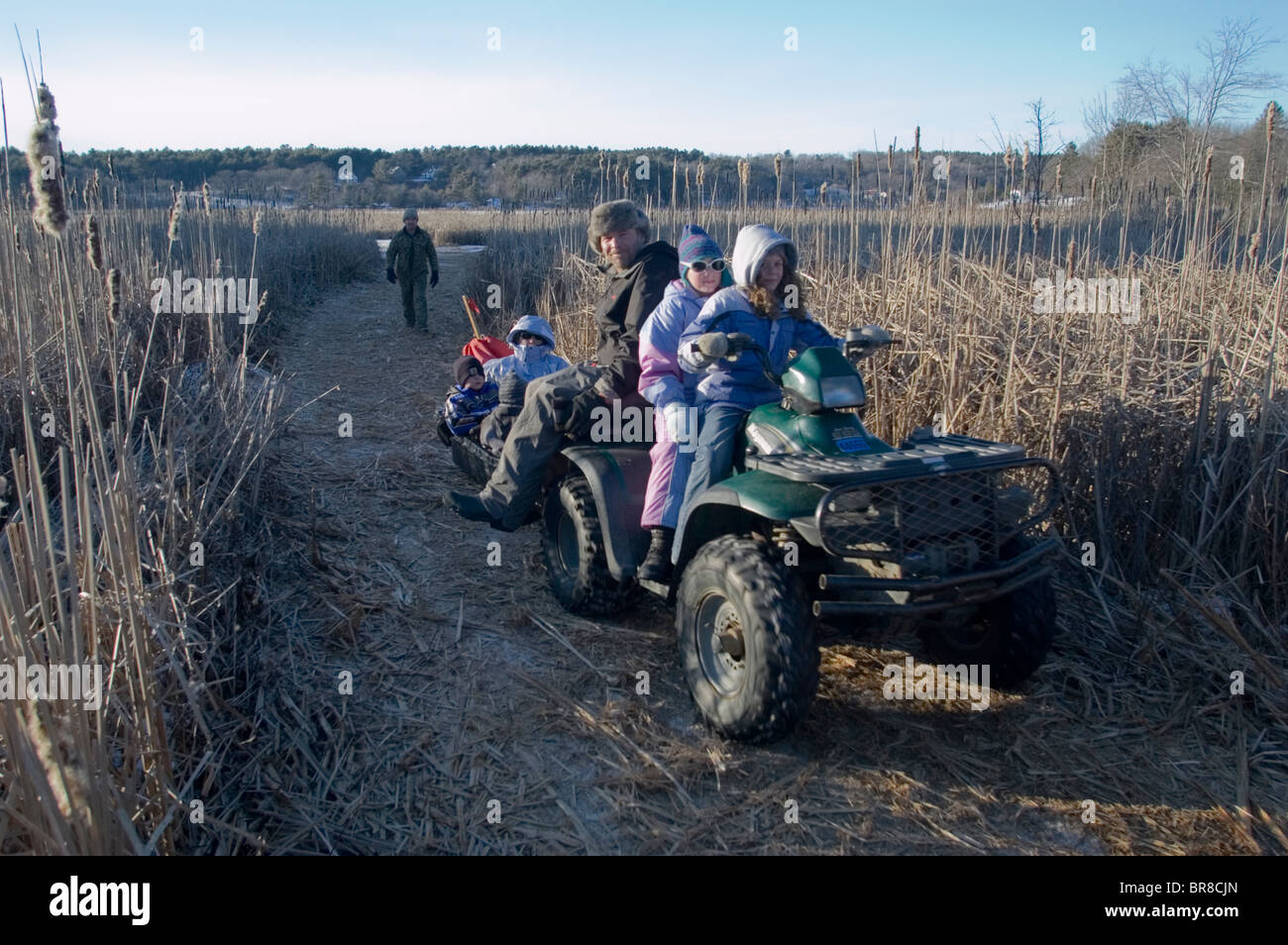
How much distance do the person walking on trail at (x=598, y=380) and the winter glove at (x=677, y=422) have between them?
0.75 metres

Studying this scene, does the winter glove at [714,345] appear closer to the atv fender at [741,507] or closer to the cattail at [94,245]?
the atv fender at [741,507]

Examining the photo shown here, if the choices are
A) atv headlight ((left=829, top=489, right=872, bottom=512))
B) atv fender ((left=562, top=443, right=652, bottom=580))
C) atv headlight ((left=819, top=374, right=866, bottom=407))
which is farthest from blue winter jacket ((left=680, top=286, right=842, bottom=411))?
atv headlight ((left=829, top=489, right=872, bottom=512))

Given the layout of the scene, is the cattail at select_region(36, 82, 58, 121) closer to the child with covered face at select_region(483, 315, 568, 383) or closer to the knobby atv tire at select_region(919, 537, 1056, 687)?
the child with covered face at select_region(483, 315, 568, 383)

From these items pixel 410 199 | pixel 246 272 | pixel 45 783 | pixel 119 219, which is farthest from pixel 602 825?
pixel 410 199

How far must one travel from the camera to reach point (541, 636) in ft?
12.9

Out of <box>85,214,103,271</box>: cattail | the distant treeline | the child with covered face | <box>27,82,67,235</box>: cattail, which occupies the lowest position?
the child with covered face

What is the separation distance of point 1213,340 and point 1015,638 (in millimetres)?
2120

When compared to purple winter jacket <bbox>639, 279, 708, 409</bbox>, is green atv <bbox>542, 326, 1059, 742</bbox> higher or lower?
lower

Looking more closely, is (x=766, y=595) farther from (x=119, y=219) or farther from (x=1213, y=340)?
(x=119, y=219)

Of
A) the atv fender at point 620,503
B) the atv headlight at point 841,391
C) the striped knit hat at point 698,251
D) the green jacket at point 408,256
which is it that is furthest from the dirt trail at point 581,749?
the green jacket at point 408,256

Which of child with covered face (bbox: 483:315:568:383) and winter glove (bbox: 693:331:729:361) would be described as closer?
winter glove (bbox: 693:331:729:361)

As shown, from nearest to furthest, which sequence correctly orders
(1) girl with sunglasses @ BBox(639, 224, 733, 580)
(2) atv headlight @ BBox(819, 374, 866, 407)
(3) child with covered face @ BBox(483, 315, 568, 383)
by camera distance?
(2) atv headlight @ BBox(819, 374, 866, 407) < (1) girl with sunglasses @ BBox(639, 224, 733, 580) < (3) child with covered face @ BBox(483, 315, 568, 383)

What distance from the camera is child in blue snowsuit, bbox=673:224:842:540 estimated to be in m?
3.35

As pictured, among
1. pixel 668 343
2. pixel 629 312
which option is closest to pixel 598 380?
pixel 629 312
